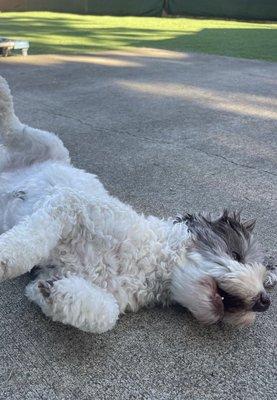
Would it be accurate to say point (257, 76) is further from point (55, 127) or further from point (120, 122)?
point (55, 127)

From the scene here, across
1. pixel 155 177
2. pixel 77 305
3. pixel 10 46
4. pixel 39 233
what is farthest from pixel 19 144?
pixel 10 46

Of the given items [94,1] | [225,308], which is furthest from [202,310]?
[94,1]

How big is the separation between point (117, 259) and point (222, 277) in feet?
1.79

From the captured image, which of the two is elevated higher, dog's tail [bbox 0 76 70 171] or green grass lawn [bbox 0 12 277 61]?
dog's tail [bbox 0 76 70 171]

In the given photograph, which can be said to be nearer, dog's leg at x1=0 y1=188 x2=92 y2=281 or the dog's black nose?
dog's leg at x1=0 y1=188 x2=92 y2=281

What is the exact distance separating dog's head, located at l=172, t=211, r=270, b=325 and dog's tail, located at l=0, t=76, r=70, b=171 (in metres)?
1.43

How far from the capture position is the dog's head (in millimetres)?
2438

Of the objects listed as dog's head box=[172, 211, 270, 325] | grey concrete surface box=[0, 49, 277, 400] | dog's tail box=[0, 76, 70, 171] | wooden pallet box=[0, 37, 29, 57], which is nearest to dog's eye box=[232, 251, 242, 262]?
dog's head box=[172, 211, 270, 325]

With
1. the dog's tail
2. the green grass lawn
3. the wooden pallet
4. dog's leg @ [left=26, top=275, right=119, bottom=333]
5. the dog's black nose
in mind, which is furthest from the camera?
the green grass lawn

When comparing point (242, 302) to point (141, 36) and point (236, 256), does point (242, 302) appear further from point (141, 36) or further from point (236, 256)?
point (141, 36)

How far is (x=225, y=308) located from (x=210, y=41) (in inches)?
537

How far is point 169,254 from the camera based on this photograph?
2.73 m

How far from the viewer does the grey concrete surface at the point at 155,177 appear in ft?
7.50

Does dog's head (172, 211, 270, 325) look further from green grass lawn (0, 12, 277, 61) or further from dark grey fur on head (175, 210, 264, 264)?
green grass lawn (0, 12, 277, 61)
